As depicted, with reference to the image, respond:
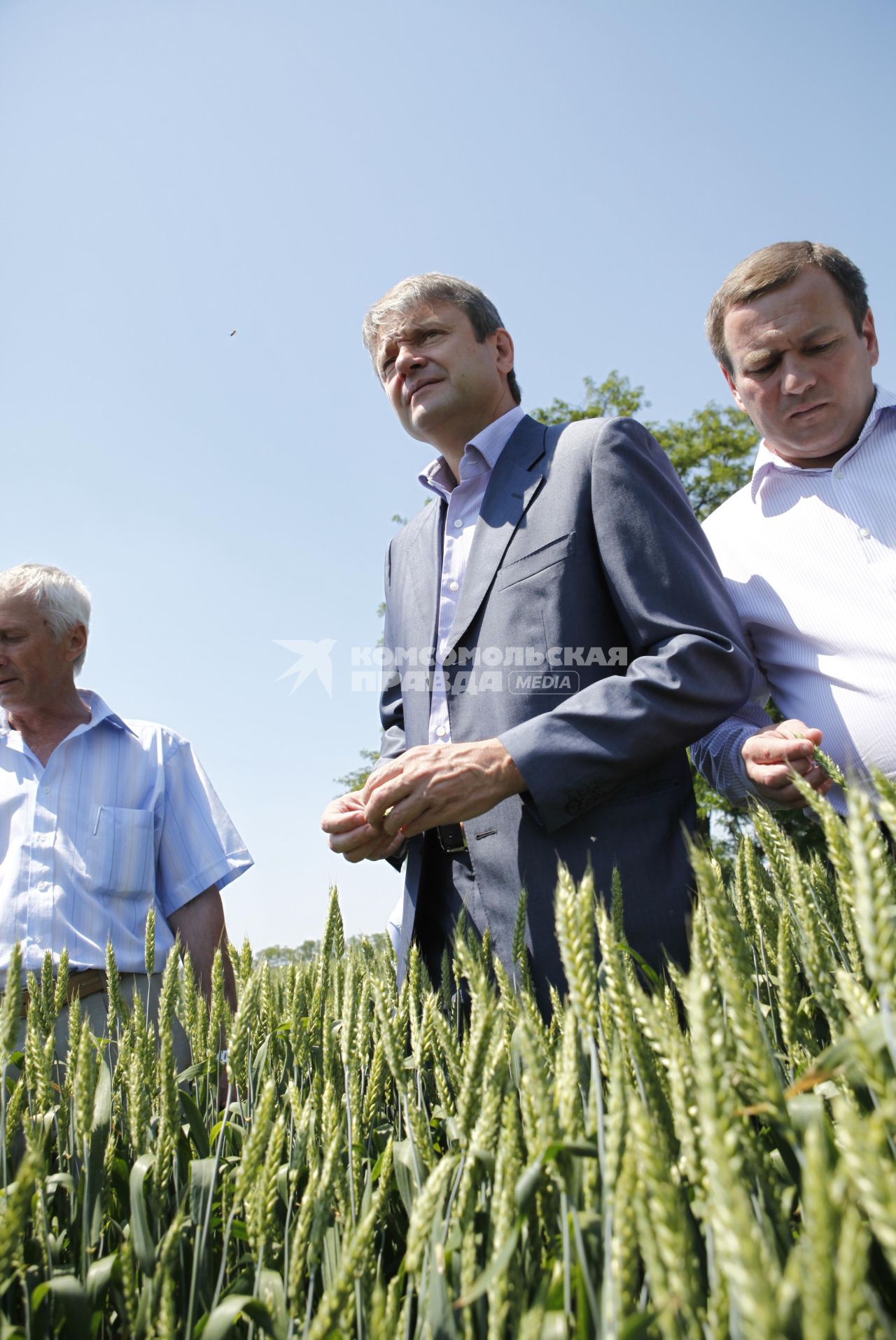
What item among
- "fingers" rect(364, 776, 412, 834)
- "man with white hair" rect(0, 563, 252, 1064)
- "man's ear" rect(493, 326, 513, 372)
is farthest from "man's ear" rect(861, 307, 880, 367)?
"man with white hair" rect(0, 563, 252, 1064)

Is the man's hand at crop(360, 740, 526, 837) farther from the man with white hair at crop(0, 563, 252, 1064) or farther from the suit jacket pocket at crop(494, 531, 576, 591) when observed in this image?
the man with white hair at crop(0, 563, 252, 1064)

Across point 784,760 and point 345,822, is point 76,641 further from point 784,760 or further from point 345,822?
point 784,760

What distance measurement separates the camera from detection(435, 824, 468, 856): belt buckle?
7.68 ft

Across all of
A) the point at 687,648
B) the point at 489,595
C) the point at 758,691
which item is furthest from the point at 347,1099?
the point at 758,691

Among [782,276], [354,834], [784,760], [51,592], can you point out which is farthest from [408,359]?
[51,592]

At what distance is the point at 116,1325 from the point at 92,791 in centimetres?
273

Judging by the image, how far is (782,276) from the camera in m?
2.60

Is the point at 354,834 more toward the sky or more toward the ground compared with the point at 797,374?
more toward the ground

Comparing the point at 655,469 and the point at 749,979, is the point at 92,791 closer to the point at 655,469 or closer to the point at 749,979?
the point at 655,469

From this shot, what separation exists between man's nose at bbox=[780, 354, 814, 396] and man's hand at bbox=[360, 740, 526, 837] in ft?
4.61

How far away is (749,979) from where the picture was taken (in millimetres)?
1063

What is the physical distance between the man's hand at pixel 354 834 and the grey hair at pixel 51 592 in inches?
85.0

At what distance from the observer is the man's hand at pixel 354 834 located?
2.18 metres

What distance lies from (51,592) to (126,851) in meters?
1.18
